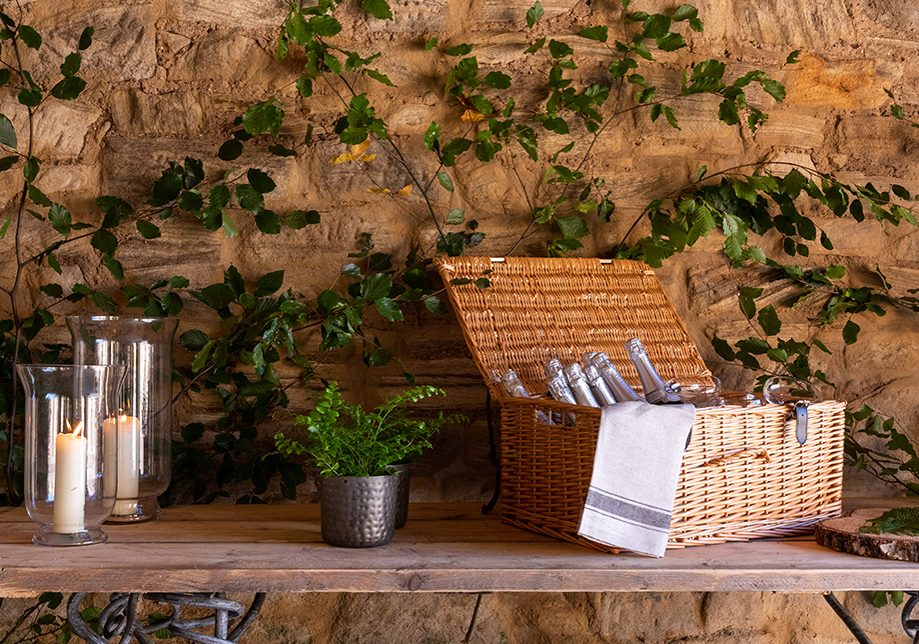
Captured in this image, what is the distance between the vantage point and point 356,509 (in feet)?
3.59

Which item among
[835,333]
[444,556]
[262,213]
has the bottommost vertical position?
[444,556]

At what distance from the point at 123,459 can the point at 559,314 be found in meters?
0.78

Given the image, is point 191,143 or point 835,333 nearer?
point 191,143

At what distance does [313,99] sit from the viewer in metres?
1.55

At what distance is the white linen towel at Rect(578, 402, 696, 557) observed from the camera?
104 cm

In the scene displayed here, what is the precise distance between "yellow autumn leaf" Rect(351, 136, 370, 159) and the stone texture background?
0.11 ft

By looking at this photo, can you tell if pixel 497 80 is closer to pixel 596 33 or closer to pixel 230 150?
pixel 596 33

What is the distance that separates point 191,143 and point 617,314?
2.92ft

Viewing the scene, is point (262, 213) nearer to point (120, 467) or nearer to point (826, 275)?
point (120, 467)

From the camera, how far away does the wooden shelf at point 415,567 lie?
97 cm

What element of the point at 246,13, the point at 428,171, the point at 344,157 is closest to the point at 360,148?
the point at 344,157

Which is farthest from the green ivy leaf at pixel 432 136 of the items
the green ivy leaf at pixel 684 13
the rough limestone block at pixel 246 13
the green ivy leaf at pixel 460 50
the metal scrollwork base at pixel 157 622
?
the metal scrollwork base at pixel 157 622

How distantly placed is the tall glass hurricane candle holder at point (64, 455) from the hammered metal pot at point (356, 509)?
33cm

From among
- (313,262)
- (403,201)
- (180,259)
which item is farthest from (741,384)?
(180,259)
